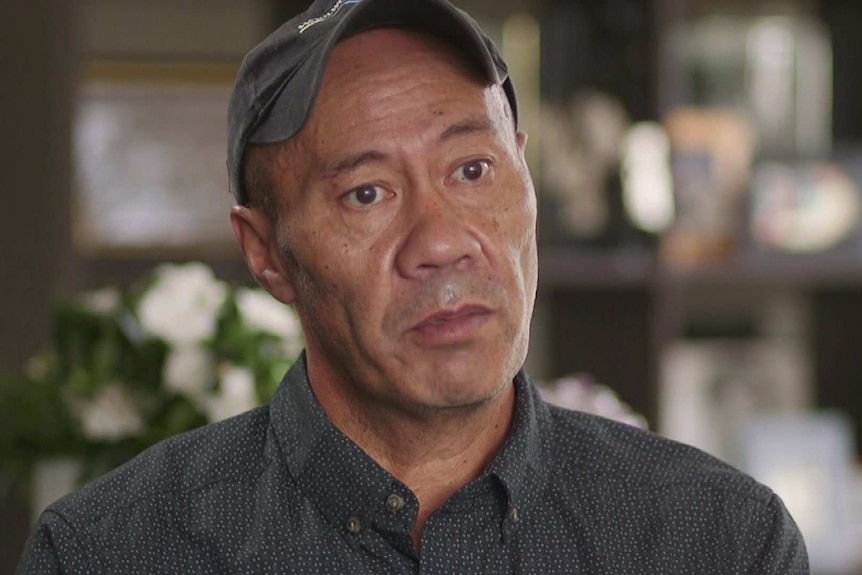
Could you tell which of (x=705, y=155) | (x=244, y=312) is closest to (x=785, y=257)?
(x=705, y=155)

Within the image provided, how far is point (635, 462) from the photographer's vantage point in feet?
4.16

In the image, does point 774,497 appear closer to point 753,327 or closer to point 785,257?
point 785,257

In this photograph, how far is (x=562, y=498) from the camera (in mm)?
Result: 1231

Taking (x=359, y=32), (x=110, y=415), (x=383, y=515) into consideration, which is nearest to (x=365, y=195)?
(x=359, y=32)

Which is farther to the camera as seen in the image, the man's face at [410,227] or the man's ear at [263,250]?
the man's ear at [263,250]

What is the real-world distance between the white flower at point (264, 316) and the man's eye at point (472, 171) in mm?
681

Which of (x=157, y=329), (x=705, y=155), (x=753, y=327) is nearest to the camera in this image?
(x=157, y=329)

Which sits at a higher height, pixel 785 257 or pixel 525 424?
pixel 525 424

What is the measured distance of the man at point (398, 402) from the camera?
3.81ft

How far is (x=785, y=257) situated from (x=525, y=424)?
149 cm

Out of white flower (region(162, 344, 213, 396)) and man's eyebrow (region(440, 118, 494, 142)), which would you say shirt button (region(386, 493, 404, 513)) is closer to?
man's eyebrow (region(440, 118, 494, 142))

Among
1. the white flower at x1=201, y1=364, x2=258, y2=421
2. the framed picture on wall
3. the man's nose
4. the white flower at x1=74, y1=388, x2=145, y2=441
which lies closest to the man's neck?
the man's nose

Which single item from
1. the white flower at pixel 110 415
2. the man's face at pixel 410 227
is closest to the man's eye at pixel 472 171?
the man's face at pixel 410 227

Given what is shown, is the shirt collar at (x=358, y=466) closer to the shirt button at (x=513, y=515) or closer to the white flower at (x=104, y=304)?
the shirt button at (x=513, y=515)
